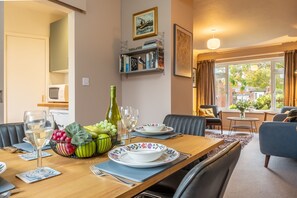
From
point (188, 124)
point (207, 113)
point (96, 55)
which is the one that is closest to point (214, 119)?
point (207, 113)

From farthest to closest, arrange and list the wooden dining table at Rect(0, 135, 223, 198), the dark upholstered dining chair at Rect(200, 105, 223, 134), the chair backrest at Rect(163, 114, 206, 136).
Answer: the dark upholstered dining chair at Rect(200, 105, 223, 134)
the chair backrest at Rect(163, 114, 206, 136)
the wooden dining table at Rect(0, 135, 223, 198)

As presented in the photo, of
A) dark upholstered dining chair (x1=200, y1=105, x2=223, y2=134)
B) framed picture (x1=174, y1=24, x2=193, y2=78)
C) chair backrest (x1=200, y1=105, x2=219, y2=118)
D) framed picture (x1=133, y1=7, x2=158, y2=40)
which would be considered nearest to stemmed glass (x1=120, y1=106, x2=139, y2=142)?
framed picture (x1=174, y1=24, x2=193, y2=78)

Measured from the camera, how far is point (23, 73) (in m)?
3.64

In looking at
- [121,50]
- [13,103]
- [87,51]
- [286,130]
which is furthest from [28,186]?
[13,103]

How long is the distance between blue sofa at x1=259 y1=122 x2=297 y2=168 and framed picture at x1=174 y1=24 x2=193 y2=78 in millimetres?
1346

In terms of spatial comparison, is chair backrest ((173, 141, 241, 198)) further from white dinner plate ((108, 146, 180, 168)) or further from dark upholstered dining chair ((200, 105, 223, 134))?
dark upholstered dining chair ((200, 105, 223, 134))

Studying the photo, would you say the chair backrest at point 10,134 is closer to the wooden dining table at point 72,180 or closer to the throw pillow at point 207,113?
the wooden dining table at point 72,180

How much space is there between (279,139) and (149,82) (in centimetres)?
191

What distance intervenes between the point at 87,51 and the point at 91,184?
7.79ft

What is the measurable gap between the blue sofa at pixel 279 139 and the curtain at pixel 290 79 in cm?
341

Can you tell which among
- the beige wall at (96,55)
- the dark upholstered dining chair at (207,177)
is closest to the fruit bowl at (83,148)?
the dark upholstered dining chair at (207,177)

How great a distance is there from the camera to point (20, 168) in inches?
33.0

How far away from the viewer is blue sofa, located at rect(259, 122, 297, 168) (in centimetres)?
273

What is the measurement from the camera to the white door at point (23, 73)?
11.5 ft
